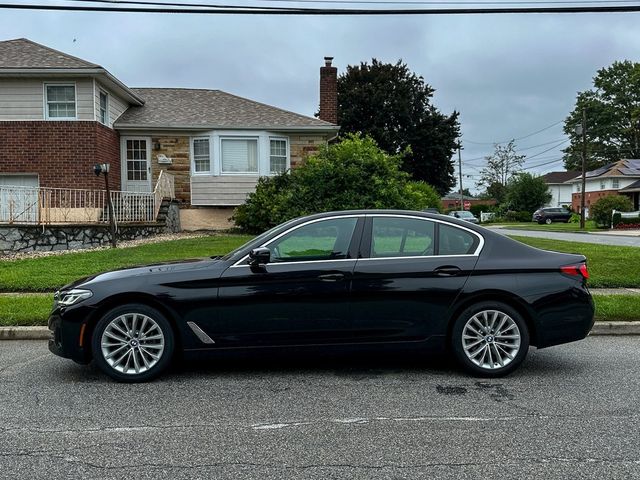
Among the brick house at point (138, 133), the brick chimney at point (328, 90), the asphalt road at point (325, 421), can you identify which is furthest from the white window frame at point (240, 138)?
the asphalt road at point (325, 421)

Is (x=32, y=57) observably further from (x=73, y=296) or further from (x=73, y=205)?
(x=73, y=296)

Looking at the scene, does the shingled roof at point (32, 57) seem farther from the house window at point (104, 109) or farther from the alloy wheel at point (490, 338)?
the alloy wheel at point (490, 338)

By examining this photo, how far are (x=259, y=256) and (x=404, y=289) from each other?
1346 mm

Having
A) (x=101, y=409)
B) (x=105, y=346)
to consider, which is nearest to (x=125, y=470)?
(x=101, y=409)

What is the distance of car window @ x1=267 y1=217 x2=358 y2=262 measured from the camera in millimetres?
5566

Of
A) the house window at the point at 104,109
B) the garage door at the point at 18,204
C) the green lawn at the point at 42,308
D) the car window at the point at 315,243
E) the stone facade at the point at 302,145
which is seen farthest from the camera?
the stone facade at the point at 302,145

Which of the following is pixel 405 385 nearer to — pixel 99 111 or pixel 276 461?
pixel 276 461

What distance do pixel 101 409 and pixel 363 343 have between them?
227cm

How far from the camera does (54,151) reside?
18.7 m

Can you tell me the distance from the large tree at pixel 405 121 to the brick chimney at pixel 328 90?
1667 cm

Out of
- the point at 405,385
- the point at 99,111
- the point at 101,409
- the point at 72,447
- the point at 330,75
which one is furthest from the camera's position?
the point at 330,75

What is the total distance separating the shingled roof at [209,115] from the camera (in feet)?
68.8

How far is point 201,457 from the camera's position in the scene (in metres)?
3.77

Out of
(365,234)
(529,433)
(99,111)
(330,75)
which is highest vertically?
(330,75)
